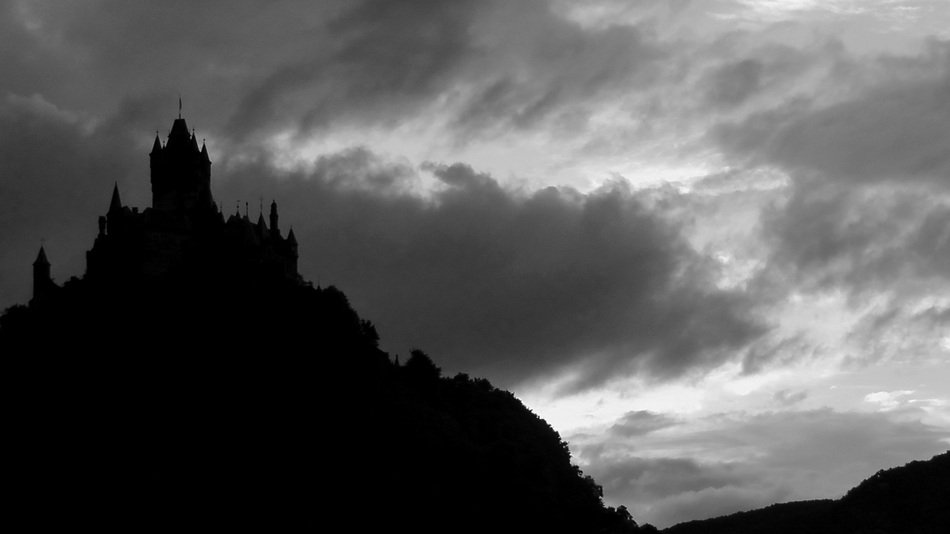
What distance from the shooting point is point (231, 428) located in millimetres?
119625

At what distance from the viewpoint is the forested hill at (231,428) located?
11231 centimetres

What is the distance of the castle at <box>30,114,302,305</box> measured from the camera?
129 meters

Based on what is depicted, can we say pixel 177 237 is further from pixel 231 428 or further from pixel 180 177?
pixel 231 428

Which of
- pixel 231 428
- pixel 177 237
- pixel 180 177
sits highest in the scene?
pixel 180 177

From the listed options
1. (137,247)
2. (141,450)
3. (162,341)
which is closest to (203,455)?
(141,450)

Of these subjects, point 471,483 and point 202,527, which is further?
point 471,483

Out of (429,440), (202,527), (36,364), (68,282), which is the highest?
(68,282)

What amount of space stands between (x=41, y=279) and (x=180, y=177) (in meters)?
18.0

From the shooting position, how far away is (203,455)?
116938 mm

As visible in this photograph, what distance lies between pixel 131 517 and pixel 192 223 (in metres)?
33.2

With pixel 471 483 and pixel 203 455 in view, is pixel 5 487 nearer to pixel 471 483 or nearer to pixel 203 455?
pixel 203 455

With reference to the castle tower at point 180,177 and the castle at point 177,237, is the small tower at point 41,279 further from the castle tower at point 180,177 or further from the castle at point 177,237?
the castle tower at point 180,177

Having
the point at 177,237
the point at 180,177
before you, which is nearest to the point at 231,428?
the point at 177,237

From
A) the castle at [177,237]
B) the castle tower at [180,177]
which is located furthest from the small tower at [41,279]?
the castle tower at [180,177]
